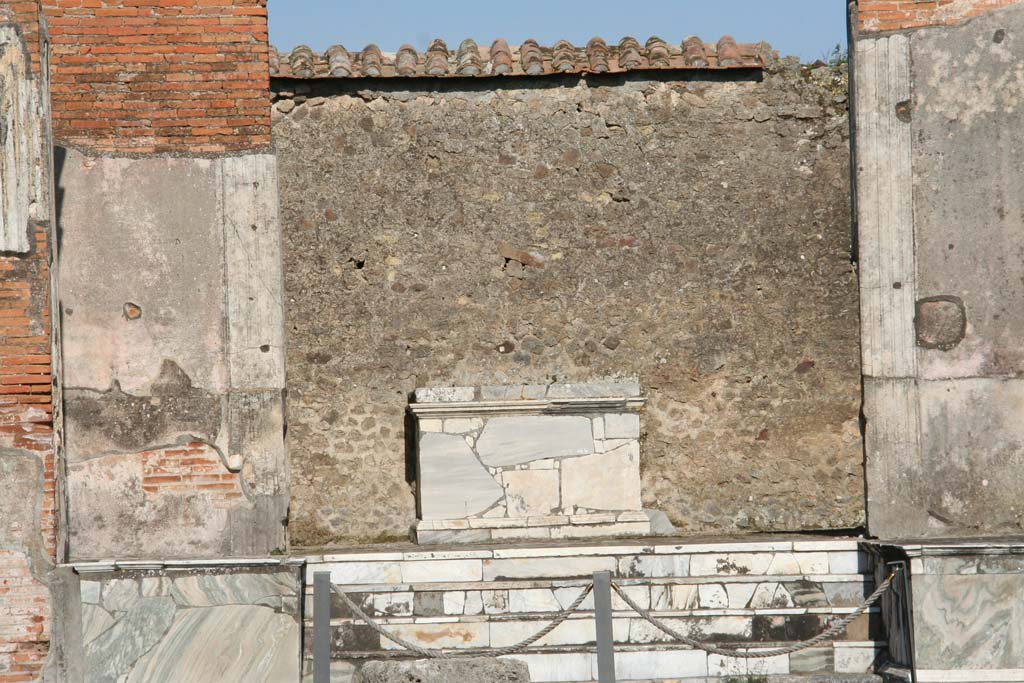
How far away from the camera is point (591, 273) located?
8.60 meters

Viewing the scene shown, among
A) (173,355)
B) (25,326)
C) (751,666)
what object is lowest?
(751,666)

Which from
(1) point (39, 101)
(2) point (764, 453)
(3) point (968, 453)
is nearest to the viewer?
(1) point (39, 101)

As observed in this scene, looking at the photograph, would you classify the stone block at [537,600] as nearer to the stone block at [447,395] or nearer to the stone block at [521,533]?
the stone block at [521,533]

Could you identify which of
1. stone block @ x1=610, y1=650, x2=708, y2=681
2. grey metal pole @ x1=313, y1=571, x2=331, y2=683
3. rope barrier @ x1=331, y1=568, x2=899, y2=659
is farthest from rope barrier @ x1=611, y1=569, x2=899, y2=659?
grey metal pole @ x1=313, y1=571, x2=331, y2=683

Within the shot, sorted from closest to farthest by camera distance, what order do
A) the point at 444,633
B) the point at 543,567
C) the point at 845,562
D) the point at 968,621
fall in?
1. the point at 968,621
2. the point at 444,633
3. the point at 845,562
4. the point at 543,567

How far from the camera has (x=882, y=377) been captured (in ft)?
19.7

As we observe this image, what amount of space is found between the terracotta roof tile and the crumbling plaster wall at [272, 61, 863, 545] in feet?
0.38

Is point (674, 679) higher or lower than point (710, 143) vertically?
lower

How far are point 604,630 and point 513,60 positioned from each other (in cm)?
461

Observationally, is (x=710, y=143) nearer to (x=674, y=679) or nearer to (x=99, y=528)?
(x=674, y=679)

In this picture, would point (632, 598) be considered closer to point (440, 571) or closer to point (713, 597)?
point (713, 597)

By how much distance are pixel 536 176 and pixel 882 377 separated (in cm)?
326

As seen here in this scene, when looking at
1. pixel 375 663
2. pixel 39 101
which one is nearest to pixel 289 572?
pixel 375 663

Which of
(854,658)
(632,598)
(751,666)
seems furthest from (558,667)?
(854,658)
